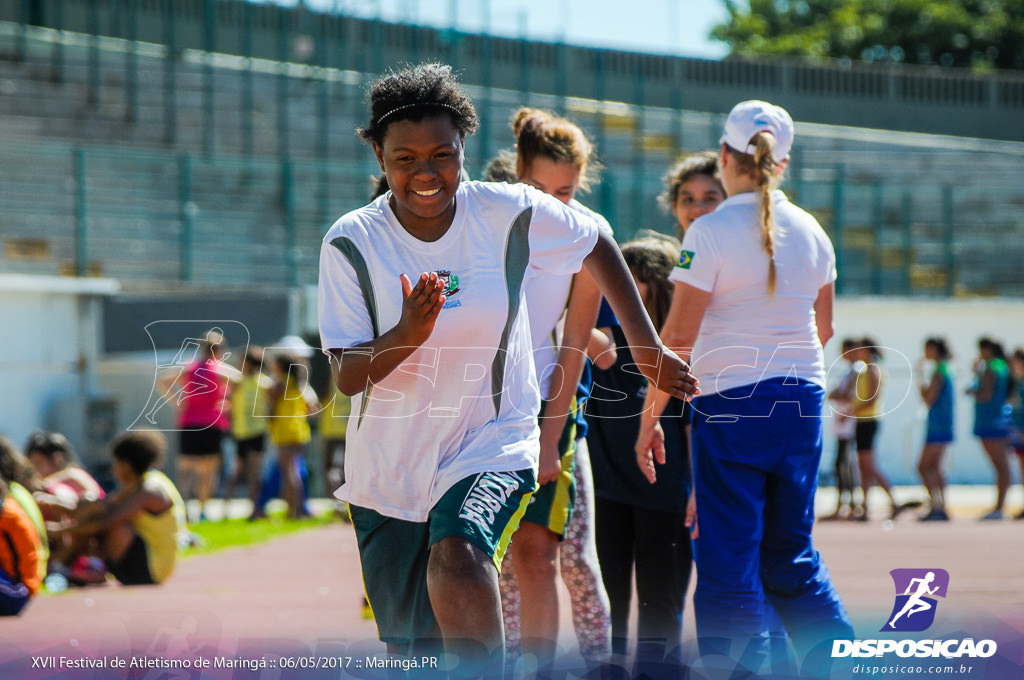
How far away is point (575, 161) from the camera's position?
475 centimetres

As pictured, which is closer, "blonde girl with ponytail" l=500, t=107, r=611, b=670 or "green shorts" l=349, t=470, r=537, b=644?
"green shorts" l=349, t=470, r=537, b=644

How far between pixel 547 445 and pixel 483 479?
0.93 m

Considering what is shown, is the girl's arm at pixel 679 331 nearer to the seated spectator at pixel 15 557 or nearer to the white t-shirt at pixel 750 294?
the white t-shirt at pixel 750 294

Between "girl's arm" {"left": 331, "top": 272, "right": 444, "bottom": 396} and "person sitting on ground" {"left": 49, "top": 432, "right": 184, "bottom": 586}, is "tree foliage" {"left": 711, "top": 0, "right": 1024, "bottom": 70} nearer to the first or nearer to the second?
"person sitting on ground" {"left": 49, "top": 432, "right": 184, "bottom": 586}

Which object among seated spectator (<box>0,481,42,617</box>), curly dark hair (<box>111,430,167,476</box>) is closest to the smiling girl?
seated spectator (<box>0,481,42,617</box>)

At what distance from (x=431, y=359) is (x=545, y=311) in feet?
3.58

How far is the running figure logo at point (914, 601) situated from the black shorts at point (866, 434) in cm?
914

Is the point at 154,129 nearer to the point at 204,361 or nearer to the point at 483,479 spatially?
the point at 204,361

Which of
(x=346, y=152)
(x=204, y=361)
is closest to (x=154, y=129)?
(x=346, y=152)

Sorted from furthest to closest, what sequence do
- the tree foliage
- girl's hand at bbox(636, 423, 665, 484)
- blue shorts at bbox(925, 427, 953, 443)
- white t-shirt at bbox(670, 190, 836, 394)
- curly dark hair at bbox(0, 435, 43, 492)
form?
the tree foliage, blue shorts at bbox(925, 427, 953, 443), curly dark hair at bbox(0, 435, 43, 492), girl's hand at bbox(636, 423, 665, 484), white t-shirt at bbox(670, 190, 836, 394)

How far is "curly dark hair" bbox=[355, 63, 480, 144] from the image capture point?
3.60m

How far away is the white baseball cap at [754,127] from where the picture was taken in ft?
15.0

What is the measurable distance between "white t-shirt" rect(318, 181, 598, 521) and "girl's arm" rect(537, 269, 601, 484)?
0.78 m

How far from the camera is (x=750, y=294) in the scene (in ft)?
14.7
